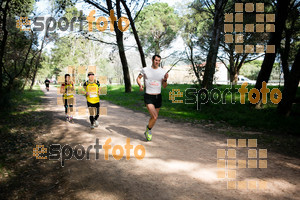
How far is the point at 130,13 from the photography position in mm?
17578

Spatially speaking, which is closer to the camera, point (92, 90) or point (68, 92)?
point (92, 90)

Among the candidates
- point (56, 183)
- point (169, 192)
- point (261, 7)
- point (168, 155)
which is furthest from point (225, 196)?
point (261, 7)

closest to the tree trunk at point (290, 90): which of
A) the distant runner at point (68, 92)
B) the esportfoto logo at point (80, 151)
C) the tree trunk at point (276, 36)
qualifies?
the tree trunk at point (276, 36)

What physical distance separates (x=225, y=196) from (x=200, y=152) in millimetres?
1955

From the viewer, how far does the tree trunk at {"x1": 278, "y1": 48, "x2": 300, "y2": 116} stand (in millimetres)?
8227

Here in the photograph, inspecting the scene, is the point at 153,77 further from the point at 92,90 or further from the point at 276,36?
the point at 276,36

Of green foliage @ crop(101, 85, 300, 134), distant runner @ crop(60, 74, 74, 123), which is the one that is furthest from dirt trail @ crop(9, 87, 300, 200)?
green foliage @ crop(101, 85, 300, 134)

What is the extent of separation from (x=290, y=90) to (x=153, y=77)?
6.68 metres

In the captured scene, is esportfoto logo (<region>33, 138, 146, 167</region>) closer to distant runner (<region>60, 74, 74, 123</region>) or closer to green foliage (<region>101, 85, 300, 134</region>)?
distant runner (<region>60, 74, 74, 123</region>)

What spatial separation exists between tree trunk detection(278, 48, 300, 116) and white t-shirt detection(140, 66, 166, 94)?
631 centimetres

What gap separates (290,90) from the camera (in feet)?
27.4

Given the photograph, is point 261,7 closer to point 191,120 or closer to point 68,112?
point 191,120

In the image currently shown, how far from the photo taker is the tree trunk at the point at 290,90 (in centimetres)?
823

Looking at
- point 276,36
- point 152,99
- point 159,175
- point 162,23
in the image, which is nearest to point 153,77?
point 152,99
